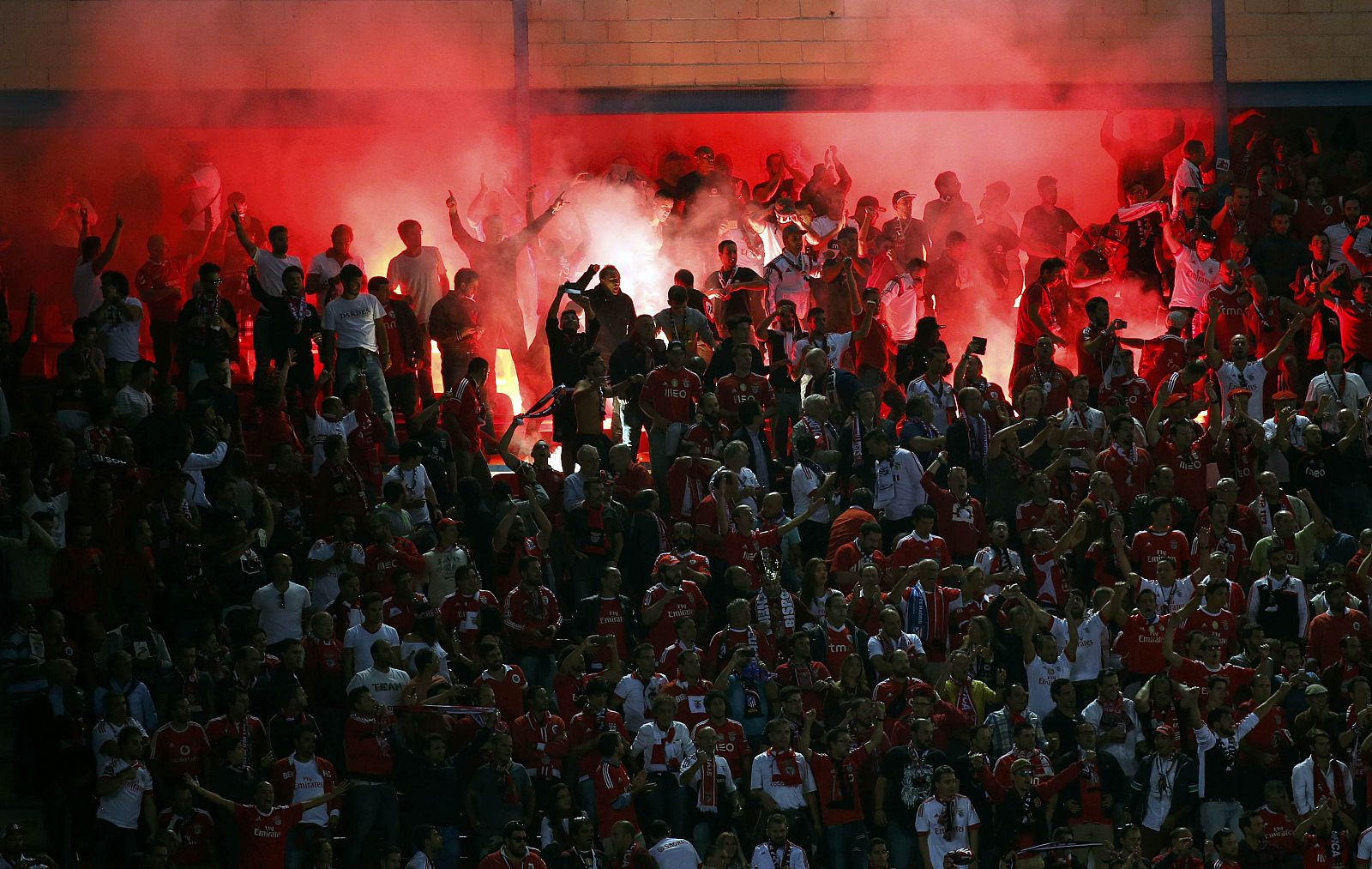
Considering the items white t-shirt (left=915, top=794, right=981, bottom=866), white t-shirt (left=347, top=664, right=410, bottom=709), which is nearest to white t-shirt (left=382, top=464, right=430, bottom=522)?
white t-shirt (left=347, top=664, right=410, bottom=709)

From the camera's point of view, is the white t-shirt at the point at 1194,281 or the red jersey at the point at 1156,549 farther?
the white t-shirt at the point at 1194,281

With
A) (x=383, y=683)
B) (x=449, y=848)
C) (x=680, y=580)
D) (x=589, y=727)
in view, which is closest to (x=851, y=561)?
(x=680, y=580)

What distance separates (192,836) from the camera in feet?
43.9

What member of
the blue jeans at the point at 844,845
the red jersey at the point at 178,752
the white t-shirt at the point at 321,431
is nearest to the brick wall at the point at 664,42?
the white t-shirt at the point at 321,431

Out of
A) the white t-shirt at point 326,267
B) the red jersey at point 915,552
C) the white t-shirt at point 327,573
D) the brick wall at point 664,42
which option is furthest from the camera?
the brick wall at point 664,42

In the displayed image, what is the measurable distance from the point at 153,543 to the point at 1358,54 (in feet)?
46.3

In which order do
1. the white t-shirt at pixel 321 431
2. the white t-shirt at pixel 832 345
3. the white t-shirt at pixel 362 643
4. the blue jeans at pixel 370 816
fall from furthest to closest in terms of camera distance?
the white t-shirt at pixel 832 345 < the white t-shirt at pixel 321 431 < the white t-shirt at pixel 362 643 < the blue jeans at pixel 370 816

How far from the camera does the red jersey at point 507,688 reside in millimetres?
14219

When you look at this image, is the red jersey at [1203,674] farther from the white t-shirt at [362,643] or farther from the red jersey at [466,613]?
the white t-shirt at [362,643]

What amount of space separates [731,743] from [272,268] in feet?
20.8

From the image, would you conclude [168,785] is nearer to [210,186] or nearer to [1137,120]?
[210,186]

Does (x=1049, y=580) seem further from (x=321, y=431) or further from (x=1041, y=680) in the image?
(x=321, y=431)

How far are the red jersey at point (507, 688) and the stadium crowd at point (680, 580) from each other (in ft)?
0.15

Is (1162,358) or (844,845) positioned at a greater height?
(1162,358)
